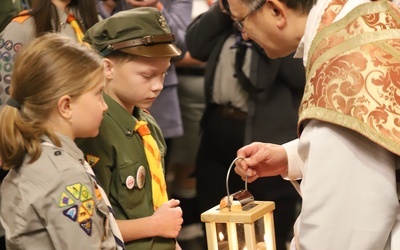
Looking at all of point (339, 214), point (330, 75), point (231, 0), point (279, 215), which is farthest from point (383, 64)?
point (279, 215)

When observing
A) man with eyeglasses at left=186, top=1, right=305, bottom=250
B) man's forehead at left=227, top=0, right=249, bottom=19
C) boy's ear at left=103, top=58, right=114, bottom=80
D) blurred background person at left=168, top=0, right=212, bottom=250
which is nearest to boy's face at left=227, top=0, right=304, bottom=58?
man's forehead at left=227, top=0, right=249, bottom=19

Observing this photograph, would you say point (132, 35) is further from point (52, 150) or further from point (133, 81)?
point (52, 150)

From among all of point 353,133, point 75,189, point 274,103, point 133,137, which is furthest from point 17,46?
point 353,133

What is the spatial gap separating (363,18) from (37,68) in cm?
96

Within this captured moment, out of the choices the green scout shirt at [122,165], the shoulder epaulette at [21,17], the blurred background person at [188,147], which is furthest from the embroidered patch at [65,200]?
the blurred background person at [188,147]

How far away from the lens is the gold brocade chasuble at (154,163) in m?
2.85

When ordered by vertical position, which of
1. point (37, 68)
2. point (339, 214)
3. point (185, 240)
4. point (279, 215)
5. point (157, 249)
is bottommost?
point (185, 240)

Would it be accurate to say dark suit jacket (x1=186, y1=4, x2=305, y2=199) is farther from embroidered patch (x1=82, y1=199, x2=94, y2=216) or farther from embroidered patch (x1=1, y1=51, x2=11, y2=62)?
embroidered patch (x1=82, y1=199, x2=94, y2=216)

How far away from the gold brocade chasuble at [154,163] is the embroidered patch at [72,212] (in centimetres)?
54

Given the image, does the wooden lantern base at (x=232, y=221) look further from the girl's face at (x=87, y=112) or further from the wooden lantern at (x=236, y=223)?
the girl's face at (x=87, y=112)

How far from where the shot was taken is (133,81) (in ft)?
9.32

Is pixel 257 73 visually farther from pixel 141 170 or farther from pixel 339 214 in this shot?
pixel 339 214

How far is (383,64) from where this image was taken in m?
2.03

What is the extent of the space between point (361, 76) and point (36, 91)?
96 centimetres
